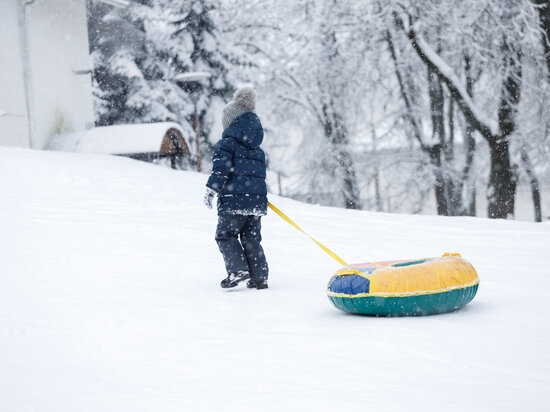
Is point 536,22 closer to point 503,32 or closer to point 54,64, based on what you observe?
point 503,32

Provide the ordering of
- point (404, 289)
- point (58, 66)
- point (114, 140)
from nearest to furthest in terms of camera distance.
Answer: point (404, 289) → point (114, 140) → point (58, 66)

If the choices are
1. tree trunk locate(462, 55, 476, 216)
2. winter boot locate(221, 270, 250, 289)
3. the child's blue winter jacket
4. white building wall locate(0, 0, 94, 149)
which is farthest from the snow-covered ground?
tree trunk locate(462, 55, 476, 216)

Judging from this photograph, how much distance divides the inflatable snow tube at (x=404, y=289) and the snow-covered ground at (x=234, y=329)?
11 centimetres

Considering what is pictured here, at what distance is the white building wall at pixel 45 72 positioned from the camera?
617 inches

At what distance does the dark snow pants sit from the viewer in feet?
19.0

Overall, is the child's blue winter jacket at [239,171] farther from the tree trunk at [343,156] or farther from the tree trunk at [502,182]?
the tree trunk at [343,156]

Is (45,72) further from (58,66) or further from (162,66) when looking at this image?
(162,66)

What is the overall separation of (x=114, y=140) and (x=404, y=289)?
14.0 m

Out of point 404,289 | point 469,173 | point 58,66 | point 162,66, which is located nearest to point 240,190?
point 404,289

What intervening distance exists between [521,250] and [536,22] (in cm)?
692

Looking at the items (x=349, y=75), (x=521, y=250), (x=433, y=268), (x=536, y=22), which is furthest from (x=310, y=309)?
(x=349, y=75)

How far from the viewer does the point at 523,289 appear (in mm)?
5672

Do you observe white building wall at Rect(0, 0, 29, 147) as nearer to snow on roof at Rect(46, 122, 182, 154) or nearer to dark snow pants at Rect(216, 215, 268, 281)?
snow on roof at Rect(46, 122, 182, 154)

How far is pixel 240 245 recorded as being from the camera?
5.89 m
